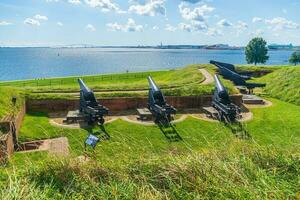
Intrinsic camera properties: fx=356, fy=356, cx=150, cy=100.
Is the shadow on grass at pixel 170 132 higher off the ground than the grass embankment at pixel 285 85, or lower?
lower

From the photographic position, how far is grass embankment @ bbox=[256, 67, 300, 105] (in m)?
24.8

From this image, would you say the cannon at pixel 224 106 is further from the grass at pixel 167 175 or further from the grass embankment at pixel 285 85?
the grass at pixel 167 175

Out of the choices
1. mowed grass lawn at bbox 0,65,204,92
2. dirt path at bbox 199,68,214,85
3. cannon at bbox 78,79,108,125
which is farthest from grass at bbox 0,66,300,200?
dirt path at bbox 199,68,214,85

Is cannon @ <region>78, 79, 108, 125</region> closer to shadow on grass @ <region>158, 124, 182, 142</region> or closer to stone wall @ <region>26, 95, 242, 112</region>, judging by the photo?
stone wall @ <region>26, 95, 242, 112</region>

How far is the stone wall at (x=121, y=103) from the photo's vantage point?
1828cm

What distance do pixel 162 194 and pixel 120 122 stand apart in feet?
40.7

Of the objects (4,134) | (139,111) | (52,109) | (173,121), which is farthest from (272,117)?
(4,134)

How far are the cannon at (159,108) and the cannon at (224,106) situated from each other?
2.42 metres

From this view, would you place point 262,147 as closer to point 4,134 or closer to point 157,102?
point 4,134

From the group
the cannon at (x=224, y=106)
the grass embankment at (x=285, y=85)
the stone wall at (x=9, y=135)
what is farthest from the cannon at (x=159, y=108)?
the grass embankment at (x=285, y=85)

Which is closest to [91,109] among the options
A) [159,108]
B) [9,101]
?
[159,108]

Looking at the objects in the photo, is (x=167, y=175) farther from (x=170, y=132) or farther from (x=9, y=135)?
(x=170, y=132)

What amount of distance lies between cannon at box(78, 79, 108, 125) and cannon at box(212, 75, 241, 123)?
5542mm

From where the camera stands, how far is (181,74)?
109ft
